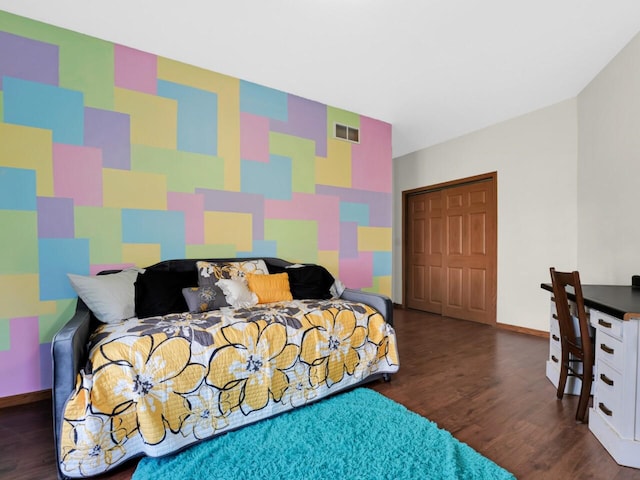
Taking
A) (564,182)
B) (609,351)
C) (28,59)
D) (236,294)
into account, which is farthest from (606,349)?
(28,59)

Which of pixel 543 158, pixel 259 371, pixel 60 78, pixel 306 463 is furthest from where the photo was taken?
pixel 543 158

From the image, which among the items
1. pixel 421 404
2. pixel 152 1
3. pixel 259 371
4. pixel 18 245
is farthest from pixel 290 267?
pixel 152 1

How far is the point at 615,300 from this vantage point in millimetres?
1757

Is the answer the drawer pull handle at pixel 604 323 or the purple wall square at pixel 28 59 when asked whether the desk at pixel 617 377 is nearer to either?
the drawer pull handle at pixel 604 323

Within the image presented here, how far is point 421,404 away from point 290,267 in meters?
1.54

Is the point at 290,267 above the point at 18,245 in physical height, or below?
below

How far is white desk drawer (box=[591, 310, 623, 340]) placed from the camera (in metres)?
1.56

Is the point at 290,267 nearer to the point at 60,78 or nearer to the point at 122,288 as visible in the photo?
the point at 122,288

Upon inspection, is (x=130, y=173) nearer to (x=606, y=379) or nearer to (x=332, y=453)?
(x=332, y=453)

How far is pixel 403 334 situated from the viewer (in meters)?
3.70

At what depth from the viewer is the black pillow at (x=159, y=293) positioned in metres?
2.11

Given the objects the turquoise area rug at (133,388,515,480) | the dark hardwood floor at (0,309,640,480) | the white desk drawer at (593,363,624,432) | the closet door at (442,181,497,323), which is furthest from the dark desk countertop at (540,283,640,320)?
the closet door at (442,181,497,323)

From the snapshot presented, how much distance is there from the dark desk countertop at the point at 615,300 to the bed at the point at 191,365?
127cm

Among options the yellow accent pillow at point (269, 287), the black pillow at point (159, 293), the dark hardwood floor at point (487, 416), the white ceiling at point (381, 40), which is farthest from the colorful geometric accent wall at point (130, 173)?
the dark hardwood floor at point (487, 416)
